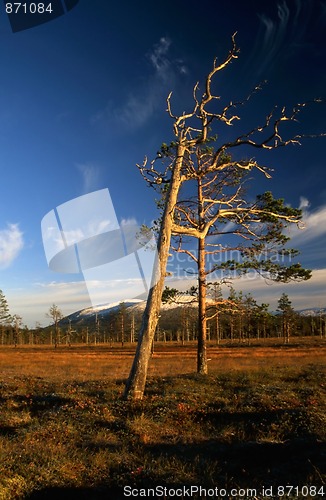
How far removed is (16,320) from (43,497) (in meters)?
96.9

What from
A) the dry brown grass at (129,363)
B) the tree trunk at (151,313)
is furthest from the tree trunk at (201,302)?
the tree trunk at (151,313)

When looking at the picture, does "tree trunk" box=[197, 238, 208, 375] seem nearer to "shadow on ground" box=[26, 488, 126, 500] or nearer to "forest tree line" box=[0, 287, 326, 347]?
"forest tree line" box=[0, 287, 326, 347]

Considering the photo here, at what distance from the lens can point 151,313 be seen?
35.1ft

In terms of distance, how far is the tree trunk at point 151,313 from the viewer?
10.4 metres

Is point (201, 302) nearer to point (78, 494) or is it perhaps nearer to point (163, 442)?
point (163, 442)

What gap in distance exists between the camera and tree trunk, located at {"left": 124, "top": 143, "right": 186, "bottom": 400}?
10.4m

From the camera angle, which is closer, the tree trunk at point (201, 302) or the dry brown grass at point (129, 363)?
the tree trunk at point (201, 302)

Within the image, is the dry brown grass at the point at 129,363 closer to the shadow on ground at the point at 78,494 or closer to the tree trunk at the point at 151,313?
the tree trunk at the point at 151,313

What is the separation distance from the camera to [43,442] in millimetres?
6719

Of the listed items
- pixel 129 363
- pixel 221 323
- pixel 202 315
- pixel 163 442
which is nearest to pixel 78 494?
pixel 163 442

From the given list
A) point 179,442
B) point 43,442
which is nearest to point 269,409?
point 179,442

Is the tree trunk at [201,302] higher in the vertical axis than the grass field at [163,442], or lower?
higher

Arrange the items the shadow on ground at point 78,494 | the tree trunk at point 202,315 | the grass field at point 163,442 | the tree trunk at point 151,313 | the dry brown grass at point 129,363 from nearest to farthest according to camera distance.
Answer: the shadow on ground at point 78,494 < the grass field at point 163,442 < the tree trunk at point 151,313 < the tree trunk at point 202,315 < the dry brown grass at point 129,363

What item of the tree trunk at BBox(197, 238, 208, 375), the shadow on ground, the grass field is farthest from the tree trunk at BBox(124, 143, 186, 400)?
the tree trunk at BBox(197, 238, 208, 375)
